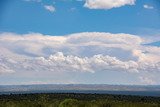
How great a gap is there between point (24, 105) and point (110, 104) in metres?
45.0

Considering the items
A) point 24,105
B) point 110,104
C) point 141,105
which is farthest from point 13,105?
point 141,105

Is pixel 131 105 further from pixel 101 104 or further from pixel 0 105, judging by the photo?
pixel 0 105

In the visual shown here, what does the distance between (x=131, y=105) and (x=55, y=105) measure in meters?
39.6

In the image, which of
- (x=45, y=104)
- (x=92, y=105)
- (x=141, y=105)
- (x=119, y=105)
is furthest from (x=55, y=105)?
(x=141, y=105)

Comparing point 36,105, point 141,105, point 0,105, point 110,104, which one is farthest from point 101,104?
point 0,105

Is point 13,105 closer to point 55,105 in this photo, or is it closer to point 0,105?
point 0,105

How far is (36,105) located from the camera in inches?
7618

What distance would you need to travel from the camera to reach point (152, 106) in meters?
191

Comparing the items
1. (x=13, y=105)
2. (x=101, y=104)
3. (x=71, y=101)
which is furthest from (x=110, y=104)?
A: (x=13, y=105)

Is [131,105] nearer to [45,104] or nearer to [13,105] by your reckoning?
[45,104]

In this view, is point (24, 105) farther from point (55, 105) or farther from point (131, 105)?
point (131, 105)

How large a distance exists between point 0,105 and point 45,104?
23.9 metres

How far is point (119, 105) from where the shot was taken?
191750 millimetres

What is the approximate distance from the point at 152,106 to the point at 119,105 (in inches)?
666
